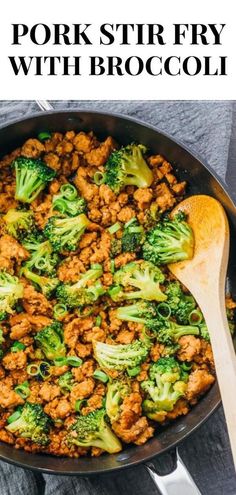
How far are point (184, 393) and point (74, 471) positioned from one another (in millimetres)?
566

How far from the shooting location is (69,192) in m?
2.95

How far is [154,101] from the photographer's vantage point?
3.38m

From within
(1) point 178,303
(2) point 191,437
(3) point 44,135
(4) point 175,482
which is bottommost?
(2) point 191,437

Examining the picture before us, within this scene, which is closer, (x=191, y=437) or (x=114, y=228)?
(x=114, y=228)

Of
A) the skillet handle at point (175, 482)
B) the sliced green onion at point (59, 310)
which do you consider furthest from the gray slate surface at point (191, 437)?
the sliced green onion at point (59, 310)

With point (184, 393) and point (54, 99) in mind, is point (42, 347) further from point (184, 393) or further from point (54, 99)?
point (54, 99)

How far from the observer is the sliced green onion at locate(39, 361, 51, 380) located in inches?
114

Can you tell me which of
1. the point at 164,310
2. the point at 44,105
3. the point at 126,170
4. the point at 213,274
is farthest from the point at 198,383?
the point at 44,105

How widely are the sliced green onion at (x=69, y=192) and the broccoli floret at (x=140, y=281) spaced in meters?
0.39

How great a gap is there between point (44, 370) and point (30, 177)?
2.79 ft

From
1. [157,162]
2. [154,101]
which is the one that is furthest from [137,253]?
[154,101]

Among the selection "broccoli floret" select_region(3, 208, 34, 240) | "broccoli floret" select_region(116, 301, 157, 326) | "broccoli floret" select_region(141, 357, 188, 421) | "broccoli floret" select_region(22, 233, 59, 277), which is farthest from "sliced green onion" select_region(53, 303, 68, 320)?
"broccoli floret" select_region(141, 357, 188, 421)

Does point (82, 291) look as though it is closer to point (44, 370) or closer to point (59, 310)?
point (59, 310)

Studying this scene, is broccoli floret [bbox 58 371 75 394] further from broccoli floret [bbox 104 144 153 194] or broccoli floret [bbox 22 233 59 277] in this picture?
broccoli floret [bbox 104 144 153 194]
